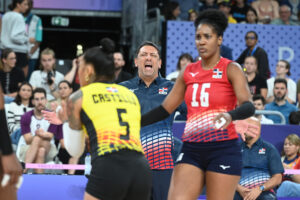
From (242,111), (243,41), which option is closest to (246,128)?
(242,111)

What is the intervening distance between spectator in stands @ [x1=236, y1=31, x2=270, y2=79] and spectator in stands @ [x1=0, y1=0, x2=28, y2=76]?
13.4 ft

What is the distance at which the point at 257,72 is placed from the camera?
10617mm

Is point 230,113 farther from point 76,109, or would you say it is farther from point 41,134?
point 41,134

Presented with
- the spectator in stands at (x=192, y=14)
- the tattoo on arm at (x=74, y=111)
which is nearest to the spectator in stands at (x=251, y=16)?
the spectator in stands at (x=192, y=14)

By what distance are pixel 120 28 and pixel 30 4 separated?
4711mm

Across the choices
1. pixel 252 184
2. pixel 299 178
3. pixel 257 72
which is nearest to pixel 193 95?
pixel 252 184

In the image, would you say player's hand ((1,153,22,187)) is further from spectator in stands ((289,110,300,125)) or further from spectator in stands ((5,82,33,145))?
spectator in stands ((289,110,300,125))

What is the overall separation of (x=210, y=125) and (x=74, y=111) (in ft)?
3.86

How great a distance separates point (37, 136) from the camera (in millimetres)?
8602

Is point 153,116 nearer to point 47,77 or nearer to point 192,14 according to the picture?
point 47,77

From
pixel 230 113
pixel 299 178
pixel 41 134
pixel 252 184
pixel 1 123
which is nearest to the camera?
pixel 1 123

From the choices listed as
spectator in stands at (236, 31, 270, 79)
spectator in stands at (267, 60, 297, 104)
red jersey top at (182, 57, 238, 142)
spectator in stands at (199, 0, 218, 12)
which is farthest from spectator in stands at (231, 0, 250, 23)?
red jersey top at (182, 57, 238, 142)

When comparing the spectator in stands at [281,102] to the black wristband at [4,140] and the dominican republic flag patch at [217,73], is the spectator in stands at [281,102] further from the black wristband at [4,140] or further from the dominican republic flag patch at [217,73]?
the black wristband at [4,140]

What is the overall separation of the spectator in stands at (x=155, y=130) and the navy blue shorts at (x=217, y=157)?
886 millimetres
